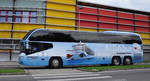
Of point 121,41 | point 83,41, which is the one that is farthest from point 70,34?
point 121,41

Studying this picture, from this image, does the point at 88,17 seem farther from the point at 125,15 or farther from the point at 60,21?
the point at 125,15

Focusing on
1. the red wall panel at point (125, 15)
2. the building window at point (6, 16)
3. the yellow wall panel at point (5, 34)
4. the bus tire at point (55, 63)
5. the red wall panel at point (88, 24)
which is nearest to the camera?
the bus tire at point (55, 63)

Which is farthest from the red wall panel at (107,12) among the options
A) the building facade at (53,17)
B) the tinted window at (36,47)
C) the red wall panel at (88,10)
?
the tinted window at (36,47)

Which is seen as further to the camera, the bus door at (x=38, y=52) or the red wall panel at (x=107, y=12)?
the red wall panel at (x=107, y=12)

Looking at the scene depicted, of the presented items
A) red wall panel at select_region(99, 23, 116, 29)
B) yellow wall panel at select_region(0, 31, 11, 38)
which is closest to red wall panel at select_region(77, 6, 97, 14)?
red wall panel at select_region(99, 23, 116, 29)

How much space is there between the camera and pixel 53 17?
25.9 metres

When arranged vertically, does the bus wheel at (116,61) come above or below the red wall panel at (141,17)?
below

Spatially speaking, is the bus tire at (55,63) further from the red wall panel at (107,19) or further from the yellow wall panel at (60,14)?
the red wall panel at (107,19)

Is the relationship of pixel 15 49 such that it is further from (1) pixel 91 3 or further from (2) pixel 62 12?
(1) pixel 91 3

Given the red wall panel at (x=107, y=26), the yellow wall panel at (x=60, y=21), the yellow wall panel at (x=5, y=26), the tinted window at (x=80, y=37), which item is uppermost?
the yellow wall panel at (x=60, y=21)

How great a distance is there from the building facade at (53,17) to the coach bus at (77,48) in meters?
8.55

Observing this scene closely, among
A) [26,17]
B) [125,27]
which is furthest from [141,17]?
[26,17]

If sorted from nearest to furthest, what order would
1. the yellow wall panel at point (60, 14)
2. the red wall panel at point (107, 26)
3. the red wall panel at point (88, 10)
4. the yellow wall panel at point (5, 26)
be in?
the yellow wall panel at point (5, 26) → the yellow wall panel at point (60, 14) → the red wall panel at point (88, 10) → the red wall panel at point (107, 26)

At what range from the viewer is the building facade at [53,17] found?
81.8 feet
